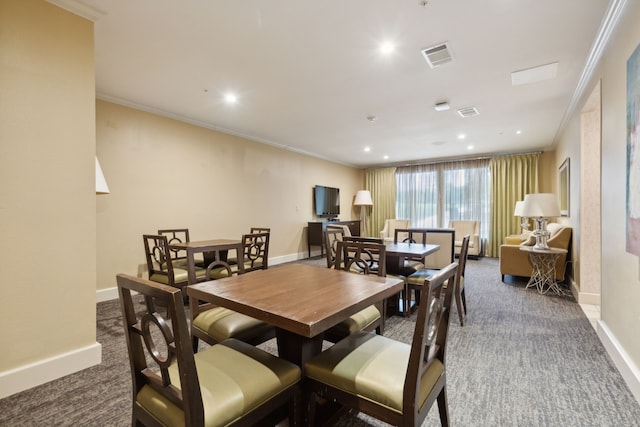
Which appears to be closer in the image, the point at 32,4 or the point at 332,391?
the point at 332,391

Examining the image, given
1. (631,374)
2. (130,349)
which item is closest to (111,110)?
(130,349)

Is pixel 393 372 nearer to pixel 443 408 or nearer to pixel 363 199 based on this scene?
pixel 443 408

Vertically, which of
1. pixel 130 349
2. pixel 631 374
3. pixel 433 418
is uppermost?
pixel 130 349

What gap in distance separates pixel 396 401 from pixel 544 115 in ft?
16.0

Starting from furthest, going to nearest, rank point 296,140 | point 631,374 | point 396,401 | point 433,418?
point 296,140, point 631,374, point 433,418, point 396,401

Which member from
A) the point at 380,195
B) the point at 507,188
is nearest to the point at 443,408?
the point at 507,188

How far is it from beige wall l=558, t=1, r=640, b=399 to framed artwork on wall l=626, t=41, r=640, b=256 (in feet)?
0.32

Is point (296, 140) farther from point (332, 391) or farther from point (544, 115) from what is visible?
point (332, 391)

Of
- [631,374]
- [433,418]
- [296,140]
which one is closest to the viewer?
[433,418]

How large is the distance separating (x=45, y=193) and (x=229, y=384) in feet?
6.06

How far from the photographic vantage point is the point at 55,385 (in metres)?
1.88

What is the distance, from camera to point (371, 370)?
3.89ft

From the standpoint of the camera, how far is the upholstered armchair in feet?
13.3

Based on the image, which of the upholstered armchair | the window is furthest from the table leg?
Result: the window
